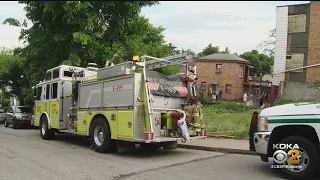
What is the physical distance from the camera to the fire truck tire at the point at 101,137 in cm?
1078

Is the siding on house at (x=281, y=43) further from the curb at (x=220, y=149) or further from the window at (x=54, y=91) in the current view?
the window at (x=54, y=91)

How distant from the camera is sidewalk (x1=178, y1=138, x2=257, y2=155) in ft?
36.5

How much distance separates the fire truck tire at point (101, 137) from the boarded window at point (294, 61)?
21.0m

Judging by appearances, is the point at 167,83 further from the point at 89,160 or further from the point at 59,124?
the point at 59,124

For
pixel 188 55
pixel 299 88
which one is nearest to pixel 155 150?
pixel 188 55

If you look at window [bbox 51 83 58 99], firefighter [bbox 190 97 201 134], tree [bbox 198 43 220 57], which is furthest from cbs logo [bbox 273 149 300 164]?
tree [bbox 198 43 220 57]

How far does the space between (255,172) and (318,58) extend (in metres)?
21.8

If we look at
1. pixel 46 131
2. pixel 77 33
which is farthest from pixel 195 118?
pixel 77 33

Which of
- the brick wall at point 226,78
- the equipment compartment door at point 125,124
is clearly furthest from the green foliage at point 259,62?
the equipment compartment door at point 125,124

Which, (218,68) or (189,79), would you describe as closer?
(189,79)

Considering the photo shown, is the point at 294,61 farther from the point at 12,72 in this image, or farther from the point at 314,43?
the point at 12,72

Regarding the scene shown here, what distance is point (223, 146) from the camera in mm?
11820

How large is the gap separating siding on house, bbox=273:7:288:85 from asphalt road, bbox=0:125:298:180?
1911 centimetres

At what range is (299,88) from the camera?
2720cm
